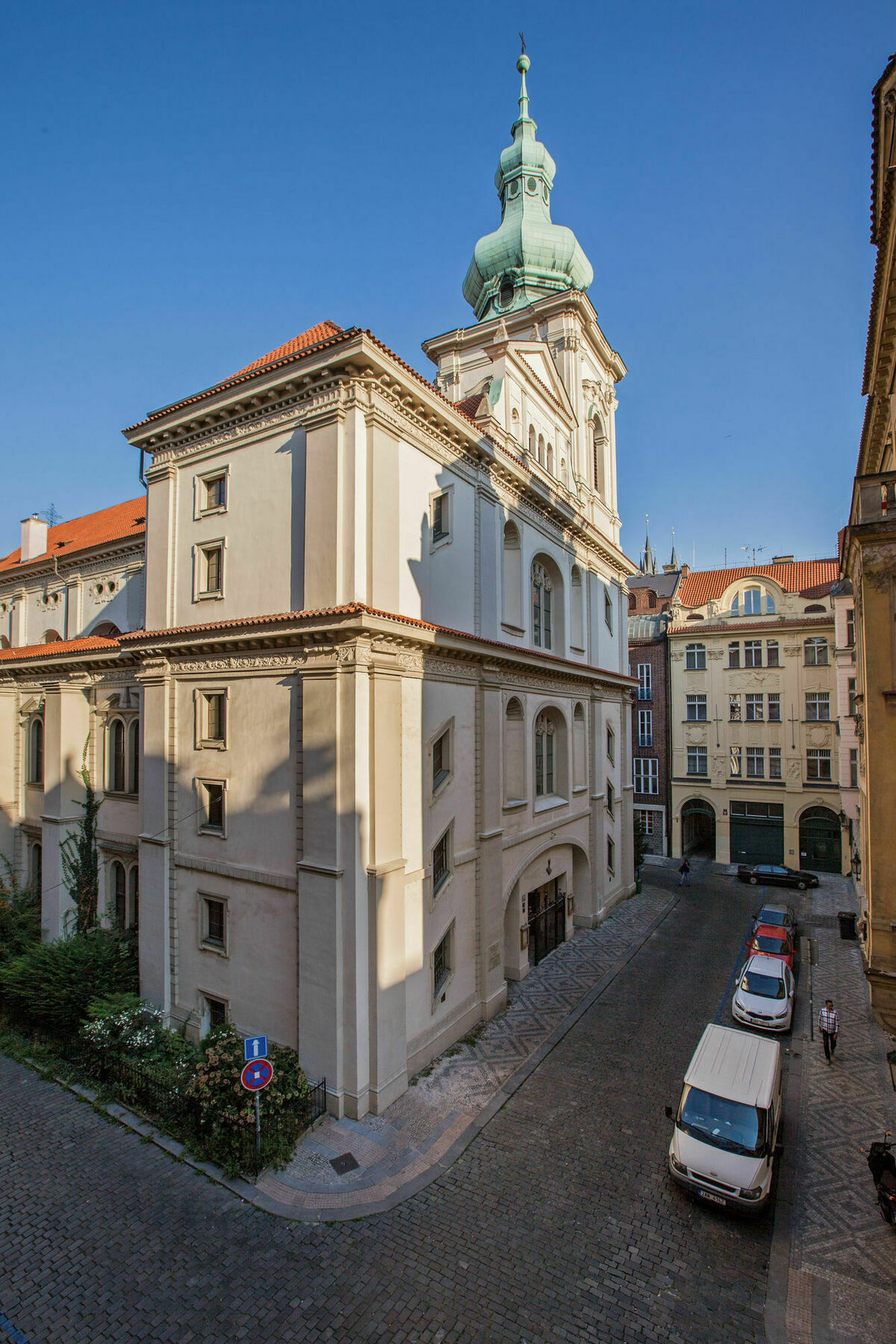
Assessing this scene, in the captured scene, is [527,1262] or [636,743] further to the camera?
[636,743]

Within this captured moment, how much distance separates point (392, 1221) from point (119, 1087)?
7.36 metres

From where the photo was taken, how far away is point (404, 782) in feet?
49.5

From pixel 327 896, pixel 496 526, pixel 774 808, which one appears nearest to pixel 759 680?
pixel 774 808

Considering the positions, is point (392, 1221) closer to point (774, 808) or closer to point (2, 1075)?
point (2, 1075)

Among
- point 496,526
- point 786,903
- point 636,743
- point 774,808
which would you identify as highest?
point 496,526

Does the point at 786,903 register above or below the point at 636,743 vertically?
below

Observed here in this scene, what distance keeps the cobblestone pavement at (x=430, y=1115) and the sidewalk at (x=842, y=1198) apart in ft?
20.0

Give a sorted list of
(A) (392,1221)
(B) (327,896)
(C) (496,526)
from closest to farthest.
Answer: (A) (392,1221)
(B) (327,896)
(C) (496,526)

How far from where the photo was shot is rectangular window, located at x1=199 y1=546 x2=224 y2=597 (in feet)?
55.9

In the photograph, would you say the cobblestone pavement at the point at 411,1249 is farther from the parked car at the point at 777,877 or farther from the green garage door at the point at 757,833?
the green garage door at the point at 757,833

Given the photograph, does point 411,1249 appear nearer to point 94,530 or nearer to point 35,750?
point 35,750

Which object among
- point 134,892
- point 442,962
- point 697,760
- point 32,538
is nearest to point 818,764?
point 697,760

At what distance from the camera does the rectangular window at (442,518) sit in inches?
691

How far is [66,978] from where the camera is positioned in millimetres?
17578
